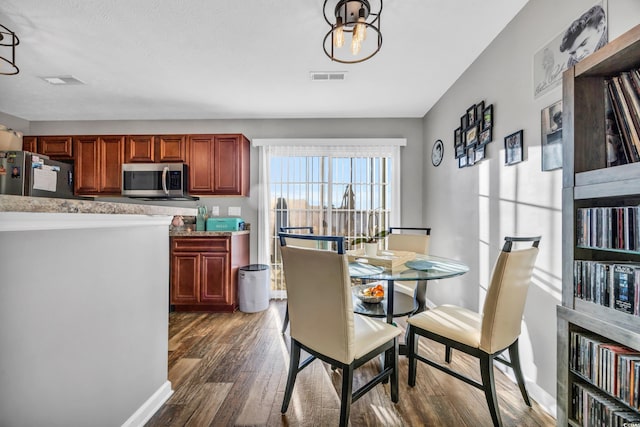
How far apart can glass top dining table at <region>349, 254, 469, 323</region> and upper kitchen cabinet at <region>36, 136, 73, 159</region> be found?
414 cm

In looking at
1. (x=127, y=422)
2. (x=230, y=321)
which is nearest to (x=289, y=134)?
(x=230, y=321)

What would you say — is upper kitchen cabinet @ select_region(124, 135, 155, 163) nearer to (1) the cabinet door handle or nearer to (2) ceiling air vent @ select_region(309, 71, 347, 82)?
(1) the cabinet door handle

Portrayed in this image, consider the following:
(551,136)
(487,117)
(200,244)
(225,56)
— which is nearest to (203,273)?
(200,244)

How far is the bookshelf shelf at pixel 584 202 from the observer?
3.29ft

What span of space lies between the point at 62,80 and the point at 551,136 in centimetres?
429

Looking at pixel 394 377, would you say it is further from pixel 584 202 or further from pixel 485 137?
pixel 485 137

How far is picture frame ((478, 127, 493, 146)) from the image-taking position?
7.18ft

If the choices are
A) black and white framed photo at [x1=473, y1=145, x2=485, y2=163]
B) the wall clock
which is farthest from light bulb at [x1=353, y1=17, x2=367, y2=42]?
the wall clock

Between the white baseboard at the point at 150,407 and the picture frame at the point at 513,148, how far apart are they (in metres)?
2.73

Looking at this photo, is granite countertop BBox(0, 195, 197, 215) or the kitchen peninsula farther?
the kitchen peninsula

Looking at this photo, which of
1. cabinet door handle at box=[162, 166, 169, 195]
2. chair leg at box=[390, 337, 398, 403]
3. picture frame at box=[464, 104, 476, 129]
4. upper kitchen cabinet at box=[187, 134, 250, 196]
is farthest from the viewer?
upper kitchen cabinet at box=[187, 134, 250, 196]

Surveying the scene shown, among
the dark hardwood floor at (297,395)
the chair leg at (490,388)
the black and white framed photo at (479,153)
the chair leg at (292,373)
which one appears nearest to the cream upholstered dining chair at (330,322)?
the chair leg at (292,373)

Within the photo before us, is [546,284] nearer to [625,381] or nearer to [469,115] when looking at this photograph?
[625,381]

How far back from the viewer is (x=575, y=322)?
3.53 feet
